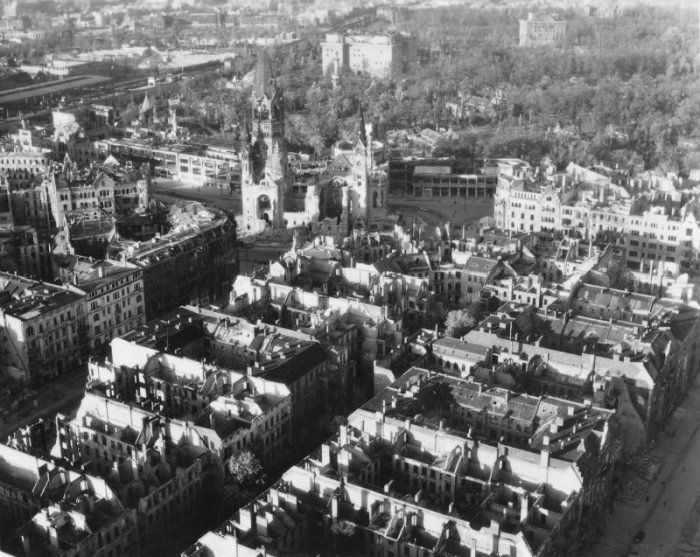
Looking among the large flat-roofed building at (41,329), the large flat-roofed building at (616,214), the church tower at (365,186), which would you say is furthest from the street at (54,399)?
the large flat-roofed building at (616,214)

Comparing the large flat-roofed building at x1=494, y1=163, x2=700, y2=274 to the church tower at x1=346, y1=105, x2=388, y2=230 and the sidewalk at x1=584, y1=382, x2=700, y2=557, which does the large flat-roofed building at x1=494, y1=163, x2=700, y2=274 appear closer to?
the church tower at x1=346, y1=105, x2=388, y2=230

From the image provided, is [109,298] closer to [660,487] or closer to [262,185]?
[262,185]

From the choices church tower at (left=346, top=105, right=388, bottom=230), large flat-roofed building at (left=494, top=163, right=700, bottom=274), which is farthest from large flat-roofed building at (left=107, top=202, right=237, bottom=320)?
large flat-roofed building at (left=494, top=163, right=700, bottom=274)

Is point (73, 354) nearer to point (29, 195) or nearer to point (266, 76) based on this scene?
point (29, 195)

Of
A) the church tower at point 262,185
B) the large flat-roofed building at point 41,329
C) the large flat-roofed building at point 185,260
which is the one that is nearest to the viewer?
the large flat-roofed building at point 41,329

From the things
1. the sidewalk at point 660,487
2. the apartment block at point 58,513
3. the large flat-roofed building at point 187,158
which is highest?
the large flat-roofed building at point 187,158

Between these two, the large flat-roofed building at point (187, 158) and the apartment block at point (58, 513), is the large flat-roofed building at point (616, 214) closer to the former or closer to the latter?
the large flat-roofed building at point (187, 158)
